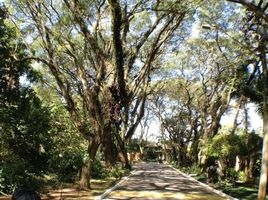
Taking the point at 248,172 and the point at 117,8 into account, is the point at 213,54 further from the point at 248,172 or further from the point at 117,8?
the point at 117,8

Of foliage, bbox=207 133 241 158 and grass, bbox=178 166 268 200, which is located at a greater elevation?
foliage, bbox=207 133 241 158

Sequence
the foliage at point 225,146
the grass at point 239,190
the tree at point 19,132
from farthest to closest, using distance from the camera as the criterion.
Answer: the foliage at point 225,146 → the grass at point 239,190 → the tree at point 19,132

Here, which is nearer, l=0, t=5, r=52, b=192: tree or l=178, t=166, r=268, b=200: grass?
l=0, t=5, r=52, b=192: tree

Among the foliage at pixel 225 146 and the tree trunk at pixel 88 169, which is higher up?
the foliage at pixel 225 146

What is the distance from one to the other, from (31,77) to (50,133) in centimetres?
287

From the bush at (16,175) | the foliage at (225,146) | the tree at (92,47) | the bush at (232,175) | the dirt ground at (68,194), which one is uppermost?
the tree at (92,47)

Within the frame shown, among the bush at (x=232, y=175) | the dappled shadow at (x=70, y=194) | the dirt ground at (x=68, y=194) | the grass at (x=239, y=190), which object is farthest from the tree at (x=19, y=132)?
the bush at (x=232, y=175)

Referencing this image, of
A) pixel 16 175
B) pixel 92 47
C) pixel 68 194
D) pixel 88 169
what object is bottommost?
pixel 68 194

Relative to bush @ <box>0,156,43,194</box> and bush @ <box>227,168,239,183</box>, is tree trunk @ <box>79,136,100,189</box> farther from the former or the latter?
bush @ <box>227,168,239,183</box>

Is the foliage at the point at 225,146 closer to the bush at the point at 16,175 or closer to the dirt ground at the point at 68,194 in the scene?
the dirt ground at the point at 68,194

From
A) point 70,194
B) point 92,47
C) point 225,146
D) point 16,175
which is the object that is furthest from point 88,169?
point 225,146

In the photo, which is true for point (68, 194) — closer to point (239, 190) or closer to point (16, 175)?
point (16, 175)

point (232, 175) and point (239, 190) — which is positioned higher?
point (232, 175)

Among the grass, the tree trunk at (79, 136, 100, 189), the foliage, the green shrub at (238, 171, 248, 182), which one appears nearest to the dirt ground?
the tree trunk at (79, 136, 100, 189)
